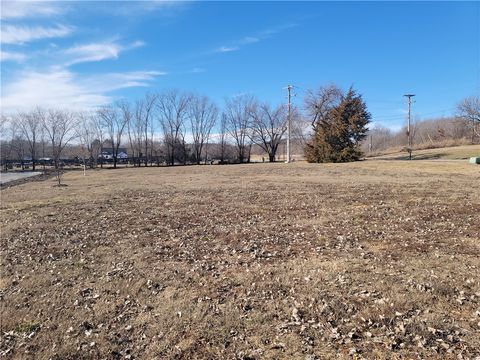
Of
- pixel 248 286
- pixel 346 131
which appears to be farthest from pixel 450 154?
pixel 248 286

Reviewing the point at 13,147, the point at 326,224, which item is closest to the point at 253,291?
the point at 326,224

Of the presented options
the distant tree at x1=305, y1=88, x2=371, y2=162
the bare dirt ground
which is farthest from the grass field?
the bare dirt ground

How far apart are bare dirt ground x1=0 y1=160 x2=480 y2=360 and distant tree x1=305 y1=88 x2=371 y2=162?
32345 mm

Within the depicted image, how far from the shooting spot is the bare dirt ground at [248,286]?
4.18 metres

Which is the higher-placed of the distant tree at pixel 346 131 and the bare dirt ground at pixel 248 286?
the distant tree at pixel 346 131

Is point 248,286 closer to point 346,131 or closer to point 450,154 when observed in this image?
point 346,131

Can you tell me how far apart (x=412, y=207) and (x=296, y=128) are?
6391 cm

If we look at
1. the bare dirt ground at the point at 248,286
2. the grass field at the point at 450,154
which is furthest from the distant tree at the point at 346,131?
the bare dirt ground at the point at 248,286

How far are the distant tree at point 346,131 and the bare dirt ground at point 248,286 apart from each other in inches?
1273

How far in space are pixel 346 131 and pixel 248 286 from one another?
3985 centimetres

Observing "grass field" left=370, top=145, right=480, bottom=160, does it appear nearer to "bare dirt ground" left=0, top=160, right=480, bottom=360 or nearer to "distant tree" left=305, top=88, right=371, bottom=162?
"distant tree" left=305, top=88, right=371, bottom=162

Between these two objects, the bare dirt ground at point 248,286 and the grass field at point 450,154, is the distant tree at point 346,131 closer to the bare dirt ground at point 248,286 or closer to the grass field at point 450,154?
the grass field at point 450,154

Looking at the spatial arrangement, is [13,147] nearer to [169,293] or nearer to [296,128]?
[296,128]

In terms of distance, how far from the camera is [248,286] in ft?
19.0
